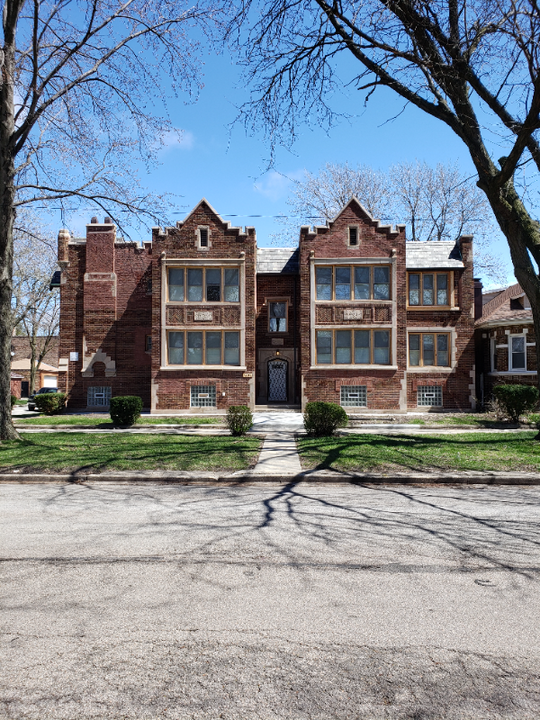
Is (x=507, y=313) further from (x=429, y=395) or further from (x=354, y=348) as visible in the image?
(x=354, y=348)

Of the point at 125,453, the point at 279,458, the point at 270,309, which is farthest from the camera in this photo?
the point at 270,309

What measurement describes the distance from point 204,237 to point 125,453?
15900 mm

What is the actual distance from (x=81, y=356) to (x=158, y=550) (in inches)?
951

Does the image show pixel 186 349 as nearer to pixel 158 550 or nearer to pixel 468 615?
pixel 158 550

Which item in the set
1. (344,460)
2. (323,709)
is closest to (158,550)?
(323,709)

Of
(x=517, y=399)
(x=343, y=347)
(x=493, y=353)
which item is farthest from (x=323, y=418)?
(x=493, y=353)

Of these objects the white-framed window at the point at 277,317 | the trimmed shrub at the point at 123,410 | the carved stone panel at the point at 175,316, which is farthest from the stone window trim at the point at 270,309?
the trimmed shrub at the point at 123,410

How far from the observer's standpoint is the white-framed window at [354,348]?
2558 centimetres

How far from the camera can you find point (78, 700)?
2.93 metres

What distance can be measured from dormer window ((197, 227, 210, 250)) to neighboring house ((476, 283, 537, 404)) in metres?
14.5

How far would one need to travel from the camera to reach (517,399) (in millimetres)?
19703

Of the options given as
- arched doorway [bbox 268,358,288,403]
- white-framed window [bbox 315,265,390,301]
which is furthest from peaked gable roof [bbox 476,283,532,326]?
arched doorway [bbox 268,358,288,403]

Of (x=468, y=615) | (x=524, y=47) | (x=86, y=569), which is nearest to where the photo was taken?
(x=468, y=615)

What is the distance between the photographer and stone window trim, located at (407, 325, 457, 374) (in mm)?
26609
